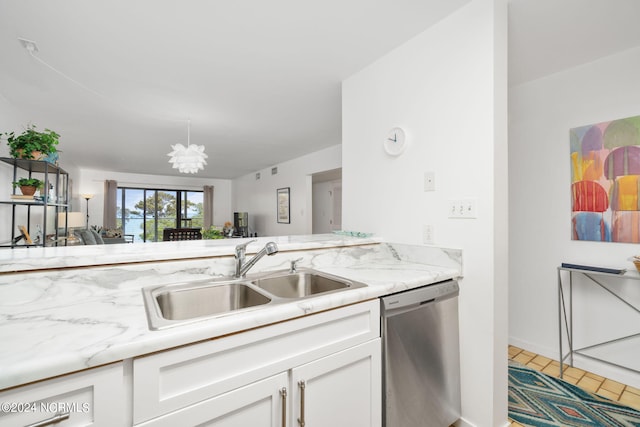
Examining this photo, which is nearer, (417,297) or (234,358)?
(234,358)

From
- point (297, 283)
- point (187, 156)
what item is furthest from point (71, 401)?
point (187, 156)

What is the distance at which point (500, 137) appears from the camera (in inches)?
57.9

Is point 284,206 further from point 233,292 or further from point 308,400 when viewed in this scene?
point 308,400

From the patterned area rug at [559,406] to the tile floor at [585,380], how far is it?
0.07 meters

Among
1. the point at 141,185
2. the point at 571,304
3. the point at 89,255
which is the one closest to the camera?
the point at 89,255

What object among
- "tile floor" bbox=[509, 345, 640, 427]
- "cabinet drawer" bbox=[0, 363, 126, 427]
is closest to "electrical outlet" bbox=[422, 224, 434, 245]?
"tile floor" bbox=[509, 345, 640, 427]

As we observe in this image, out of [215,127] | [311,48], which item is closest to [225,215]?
[215,127]

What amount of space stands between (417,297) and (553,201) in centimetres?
177

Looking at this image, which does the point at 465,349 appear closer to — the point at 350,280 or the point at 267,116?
the point at 350,280

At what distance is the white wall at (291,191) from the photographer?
5238mm

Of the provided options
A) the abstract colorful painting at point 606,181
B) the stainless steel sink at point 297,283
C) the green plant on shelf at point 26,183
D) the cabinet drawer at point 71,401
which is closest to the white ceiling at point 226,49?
the abstract colorful painting at point 606,181

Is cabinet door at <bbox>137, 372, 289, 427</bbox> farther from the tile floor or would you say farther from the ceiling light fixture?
the ceiling light fixture

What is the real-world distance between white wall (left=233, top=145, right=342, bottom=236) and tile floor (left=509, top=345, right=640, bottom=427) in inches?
136

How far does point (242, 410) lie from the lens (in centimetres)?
91
